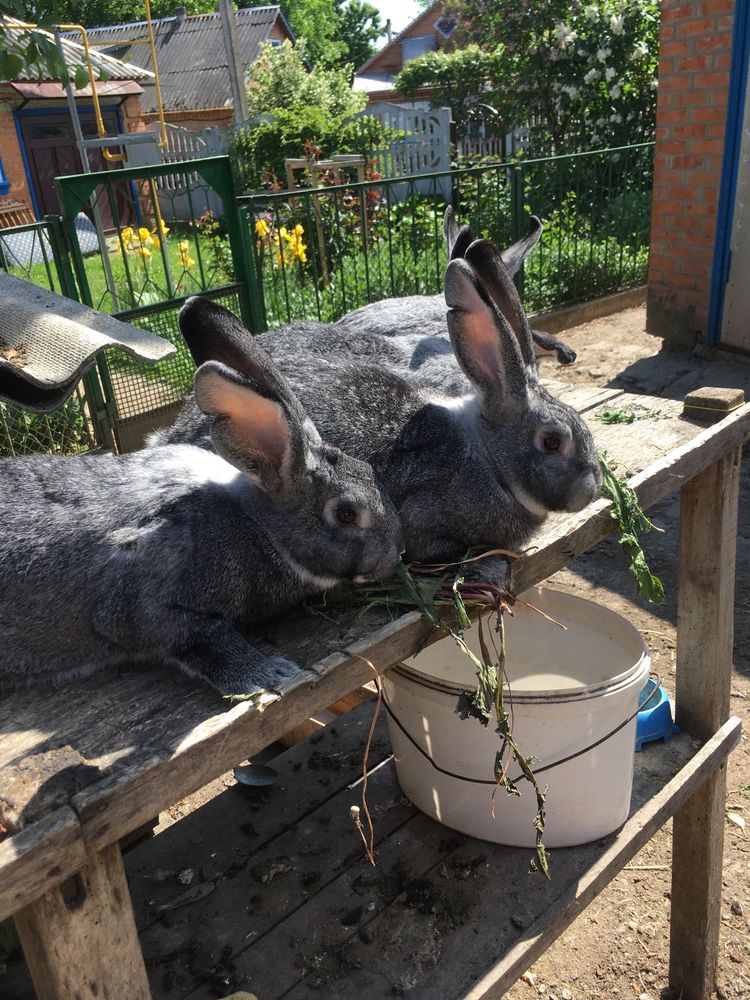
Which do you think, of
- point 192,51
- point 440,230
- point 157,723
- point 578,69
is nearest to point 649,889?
point 157,723

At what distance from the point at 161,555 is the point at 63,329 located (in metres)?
0.71

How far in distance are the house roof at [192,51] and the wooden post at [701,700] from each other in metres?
30.4

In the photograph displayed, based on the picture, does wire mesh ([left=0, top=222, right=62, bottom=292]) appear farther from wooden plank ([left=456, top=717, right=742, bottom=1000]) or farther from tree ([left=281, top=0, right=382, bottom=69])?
tree ([left=281, top=0, right=382, bottom=69])

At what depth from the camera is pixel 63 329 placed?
7.14ft

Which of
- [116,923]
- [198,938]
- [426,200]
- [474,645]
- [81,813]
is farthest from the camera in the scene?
[426,200]

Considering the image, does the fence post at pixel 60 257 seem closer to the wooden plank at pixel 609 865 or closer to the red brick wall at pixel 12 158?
the wooden plank at pixel 609 865

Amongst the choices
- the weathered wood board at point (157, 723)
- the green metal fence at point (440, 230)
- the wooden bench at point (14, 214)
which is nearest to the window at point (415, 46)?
the wooden bench at point (14, 214)

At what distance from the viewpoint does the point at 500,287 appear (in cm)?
230

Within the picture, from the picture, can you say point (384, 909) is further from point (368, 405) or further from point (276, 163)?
point (276, 163)

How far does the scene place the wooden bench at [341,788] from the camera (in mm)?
1345

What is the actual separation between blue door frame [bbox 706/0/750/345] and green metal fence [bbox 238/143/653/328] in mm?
2203

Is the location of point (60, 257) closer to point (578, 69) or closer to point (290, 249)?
point (290, 249)

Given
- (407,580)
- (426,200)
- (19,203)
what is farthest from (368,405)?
(19,203)

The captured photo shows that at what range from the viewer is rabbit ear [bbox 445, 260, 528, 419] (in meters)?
2.14
